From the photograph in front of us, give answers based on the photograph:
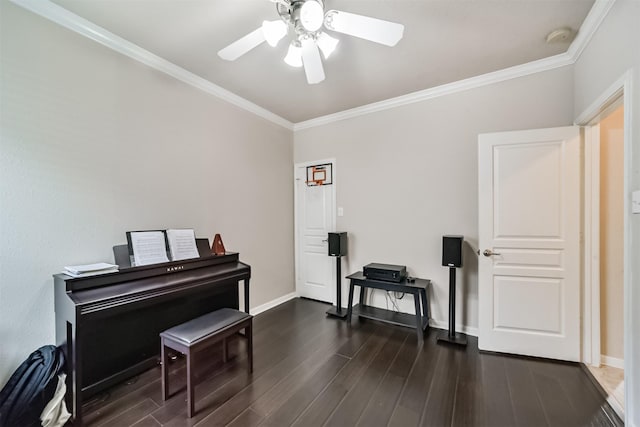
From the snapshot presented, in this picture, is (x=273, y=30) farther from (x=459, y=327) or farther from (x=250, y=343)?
→ (x=459, y=327)

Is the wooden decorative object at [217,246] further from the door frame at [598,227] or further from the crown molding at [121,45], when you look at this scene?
the door frame at [598,227]

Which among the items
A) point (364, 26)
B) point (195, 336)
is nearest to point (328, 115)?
point (364, 26)

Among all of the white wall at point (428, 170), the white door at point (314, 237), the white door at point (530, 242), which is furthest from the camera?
the white door at point (314, 237)

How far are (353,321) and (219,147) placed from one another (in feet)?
8.23

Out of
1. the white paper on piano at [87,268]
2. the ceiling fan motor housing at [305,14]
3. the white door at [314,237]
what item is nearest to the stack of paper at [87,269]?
the white paper on piano at [87,268]

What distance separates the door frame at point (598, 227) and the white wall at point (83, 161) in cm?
317

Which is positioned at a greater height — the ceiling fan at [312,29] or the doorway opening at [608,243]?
the ceiling fan at [312,29]

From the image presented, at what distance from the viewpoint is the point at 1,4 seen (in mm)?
1574

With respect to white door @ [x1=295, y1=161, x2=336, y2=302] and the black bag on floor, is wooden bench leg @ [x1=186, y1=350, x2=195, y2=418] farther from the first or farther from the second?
white door @ [x1=295, y1=161, x2=336, y2=302]

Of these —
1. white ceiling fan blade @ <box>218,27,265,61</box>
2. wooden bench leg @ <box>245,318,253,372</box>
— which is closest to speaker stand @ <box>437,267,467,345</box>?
wooden bench leg @ <box>245,318,253,372</box>

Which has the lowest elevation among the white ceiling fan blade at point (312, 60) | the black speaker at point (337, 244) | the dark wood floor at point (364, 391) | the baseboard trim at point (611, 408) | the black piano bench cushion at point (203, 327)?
the dark wood floor at point (364, 391)

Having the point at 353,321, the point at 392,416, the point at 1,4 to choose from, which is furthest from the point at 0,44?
the point at 353,321

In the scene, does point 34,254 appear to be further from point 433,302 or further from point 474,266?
point 474,266

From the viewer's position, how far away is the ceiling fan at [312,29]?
4.48 ft
